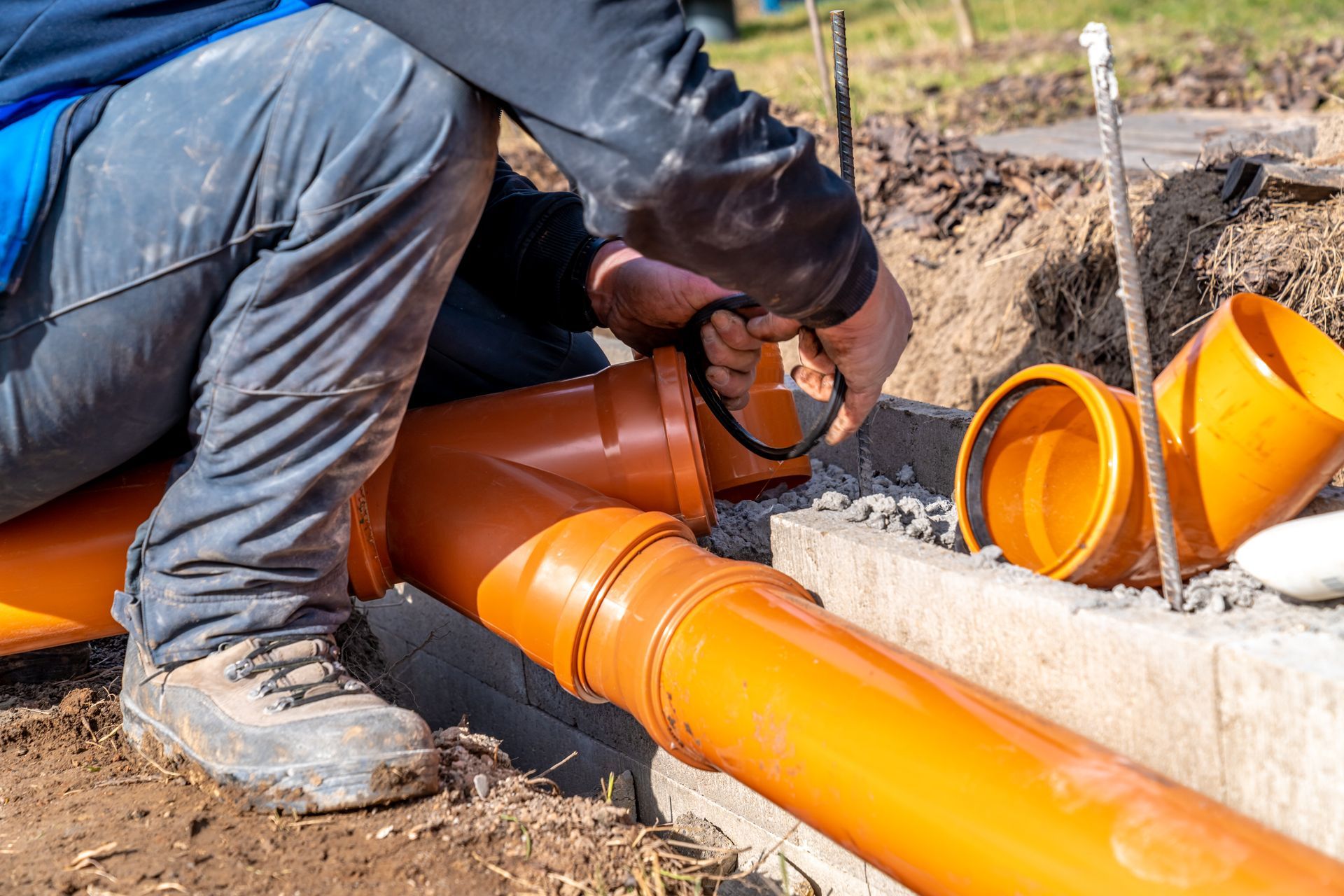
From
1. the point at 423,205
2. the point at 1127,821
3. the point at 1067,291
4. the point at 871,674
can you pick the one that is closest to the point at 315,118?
the point at 423,205

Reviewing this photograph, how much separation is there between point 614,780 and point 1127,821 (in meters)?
1.37

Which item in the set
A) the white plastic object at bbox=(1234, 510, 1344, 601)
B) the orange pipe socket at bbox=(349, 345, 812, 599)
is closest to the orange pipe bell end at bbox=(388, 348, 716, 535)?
the orange pipe socket at bbox=(349, 345, 812, 599)

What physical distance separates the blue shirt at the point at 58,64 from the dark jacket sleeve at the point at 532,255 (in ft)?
2.45

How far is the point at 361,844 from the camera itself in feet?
5.14

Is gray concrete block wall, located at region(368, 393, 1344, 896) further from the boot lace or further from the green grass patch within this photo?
the green grass patch

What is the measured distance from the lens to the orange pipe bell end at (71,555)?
1.90 meters

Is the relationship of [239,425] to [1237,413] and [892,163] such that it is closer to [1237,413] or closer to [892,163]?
[1237,413]

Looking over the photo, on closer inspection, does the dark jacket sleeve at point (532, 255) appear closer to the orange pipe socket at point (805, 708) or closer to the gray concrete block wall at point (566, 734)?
the orange pipe socket at point (805, 708)

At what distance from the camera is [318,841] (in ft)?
5.17

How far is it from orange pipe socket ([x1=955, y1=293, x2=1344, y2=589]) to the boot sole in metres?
0.92

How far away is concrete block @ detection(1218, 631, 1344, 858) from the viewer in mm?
1285

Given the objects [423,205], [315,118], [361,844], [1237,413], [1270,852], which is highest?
[315,118]

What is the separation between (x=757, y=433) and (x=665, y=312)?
31 centimetres

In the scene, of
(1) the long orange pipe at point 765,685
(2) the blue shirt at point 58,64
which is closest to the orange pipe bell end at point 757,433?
(1) the long orange pipe at point 765,685
